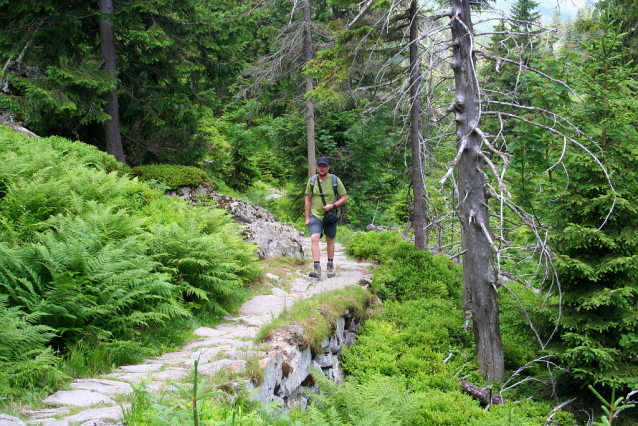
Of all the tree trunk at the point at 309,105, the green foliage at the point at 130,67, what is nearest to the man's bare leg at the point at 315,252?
the green foliage at the point at 130,67

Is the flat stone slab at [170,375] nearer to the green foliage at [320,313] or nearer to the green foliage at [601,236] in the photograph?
the green foliage at [320,313]

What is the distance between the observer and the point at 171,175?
11.0 meters

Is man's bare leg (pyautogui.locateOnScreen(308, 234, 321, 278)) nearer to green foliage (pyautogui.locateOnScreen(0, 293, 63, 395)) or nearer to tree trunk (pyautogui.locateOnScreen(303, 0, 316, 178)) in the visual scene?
green foliage (pyautogui.locateOnScreen(0, 293, 63, 395))

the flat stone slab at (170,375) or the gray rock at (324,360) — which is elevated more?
the flat stone slab at (170,375)

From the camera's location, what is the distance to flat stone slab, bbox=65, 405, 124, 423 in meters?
2.79

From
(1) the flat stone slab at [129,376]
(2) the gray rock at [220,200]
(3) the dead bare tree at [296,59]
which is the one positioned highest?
(3) the dead bare tree at [296,59]

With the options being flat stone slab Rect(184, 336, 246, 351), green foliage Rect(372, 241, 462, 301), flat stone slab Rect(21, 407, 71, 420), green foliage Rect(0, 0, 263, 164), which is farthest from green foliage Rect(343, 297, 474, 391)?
green foliage Rect(0, 0, 263, 164)

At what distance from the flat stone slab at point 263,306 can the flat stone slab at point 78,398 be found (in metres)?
3.14

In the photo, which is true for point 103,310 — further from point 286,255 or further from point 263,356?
point 286,255

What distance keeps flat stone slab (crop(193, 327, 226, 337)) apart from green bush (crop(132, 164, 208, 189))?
6.05m

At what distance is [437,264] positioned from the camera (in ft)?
31.8

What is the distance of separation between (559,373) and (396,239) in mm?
5595

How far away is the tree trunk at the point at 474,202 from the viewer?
6328 mm

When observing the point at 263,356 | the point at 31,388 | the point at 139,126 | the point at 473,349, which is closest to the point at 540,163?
the point at 473,349
